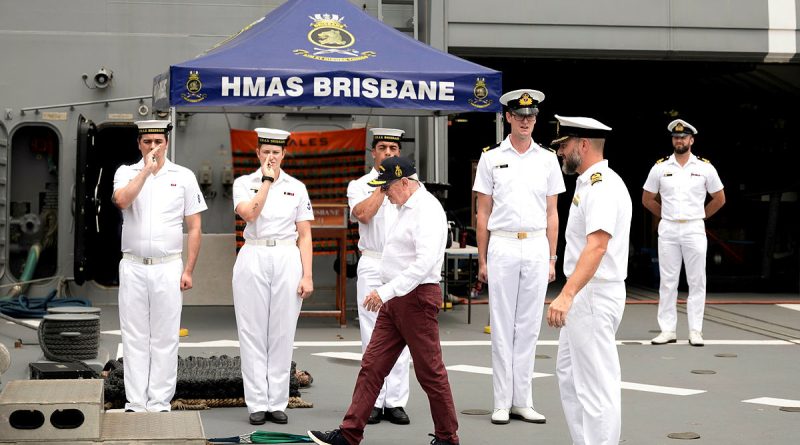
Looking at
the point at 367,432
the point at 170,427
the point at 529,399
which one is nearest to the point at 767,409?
the point at 529,399

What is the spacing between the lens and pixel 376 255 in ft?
27.6

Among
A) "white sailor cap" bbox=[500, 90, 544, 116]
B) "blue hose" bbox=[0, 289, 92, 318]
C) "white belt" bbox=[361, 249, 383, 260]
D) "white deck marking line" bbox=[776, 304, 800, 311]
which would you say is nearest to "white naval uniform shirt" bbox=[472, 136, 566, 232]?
"white sailor cap" bbox=[500, 90, 544, 116]

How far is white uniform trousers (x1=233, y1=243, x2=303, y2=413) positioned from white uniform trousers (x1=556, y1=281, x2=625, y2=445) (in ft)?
8.05

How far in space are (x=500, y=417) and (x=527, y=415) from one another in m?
0.21

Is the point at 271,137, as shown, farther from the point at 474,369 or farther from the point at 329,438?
the point at 474,369

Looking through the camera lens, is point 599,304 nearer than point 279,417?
Yes

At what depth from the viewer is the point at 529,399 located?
824cm

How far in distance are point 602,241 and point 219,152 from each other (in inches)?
401

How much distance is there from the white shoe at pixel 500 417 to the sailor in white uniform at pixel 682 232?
4.46 m

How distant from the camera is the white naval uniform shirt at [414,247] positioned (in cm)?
685

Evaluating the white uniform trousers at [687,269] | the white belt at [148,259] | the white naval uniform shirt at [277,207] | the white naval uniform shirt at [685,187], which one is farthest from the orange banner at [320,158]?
the white belt at [148,259]

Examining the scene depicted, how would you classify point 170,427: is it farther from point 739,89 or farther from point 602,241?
point 739,89

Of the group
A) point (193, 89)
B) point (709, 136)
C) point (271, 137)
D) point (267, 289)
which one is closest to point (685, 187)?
point (193, 89)

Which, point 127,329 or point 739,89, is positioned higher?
point 739,89
